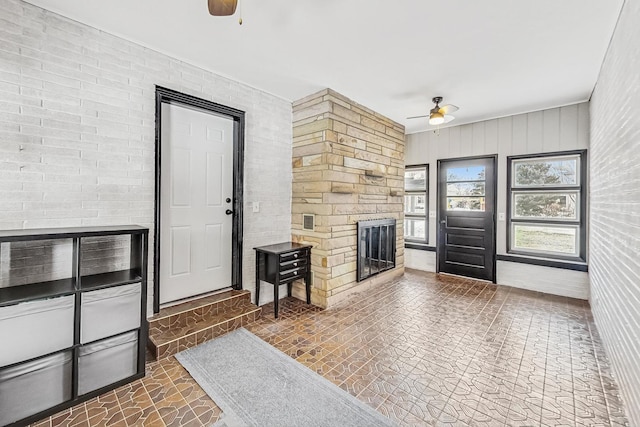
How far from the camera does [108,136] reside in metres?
2.36

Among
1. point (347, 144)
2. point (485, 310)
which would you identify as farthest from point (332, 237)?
point (485, 310)

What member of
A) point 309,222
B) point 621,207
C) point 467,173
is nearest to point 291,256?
point 309,222

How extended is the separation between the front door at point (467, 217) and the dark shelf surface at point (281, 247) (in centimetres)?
283

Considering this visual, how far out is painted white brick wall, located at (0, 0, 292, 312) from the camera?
77.5 inches

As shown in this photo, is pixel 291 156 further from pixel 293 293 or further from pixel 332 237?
pixel 293 293

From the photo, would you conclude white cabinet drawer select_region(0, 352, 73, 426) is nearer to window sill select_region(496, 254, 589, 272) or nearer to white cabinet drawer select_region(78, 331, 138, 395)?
white cabinet drawer select_region(78, 331, 138, 395)

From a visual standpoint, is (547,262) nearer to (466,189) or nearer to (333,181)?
(466,189)

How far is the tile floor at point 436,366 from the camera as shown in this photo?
176 centimetres

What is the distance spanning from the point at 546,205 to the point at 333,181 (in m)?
3.29

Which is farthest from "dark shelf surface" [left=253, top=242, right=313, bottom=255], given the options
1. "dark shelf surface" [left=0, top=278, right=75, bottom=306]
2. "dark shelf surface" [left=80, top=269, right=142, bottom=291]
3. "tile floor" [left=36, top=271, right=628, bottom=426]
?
"dark shelf surface" [left=0, top=278, right=75, bottom=306]

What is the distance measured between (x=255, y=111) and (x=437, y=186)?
3447mm

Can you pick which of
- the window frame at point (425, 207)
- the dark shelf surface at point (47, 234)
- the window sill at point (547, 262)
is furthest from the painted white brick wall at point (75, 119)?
the window sill at point (547, 262)

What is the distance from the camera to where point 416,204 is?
5.52 m

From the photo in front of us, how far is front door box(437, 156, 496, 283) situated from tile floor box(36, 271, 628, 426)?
43.0 inches
